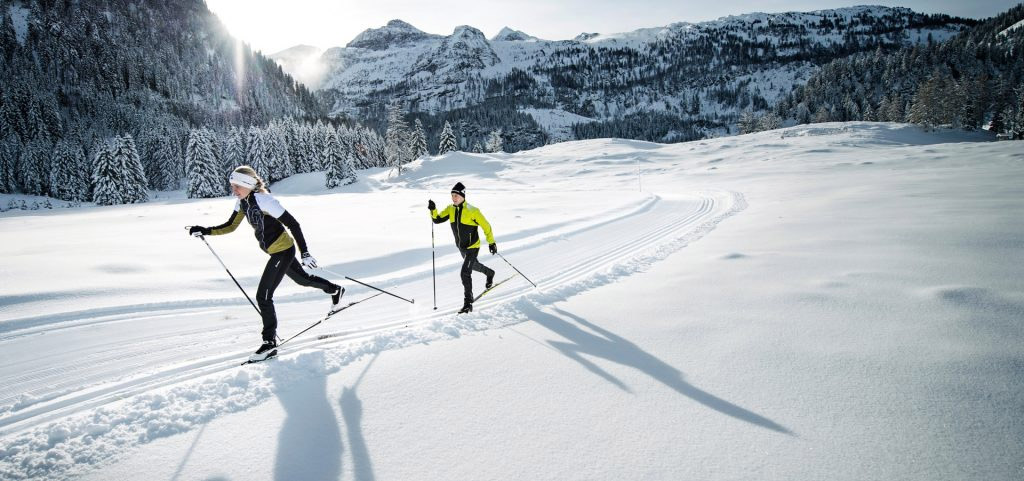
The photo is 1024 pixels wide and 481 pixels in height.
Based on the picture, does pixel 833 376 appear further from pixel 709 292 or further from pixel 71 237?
pixel 71 237

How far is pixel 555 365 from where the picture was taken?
4.53 metres

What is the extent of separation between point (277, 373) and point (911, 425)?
586 cm

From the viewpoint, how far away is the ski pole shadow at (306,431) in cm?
307

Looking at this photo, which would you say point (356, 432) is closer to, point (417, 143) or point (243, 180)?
point (243, 180)

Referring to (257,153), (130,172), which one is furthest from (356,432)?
(257,153)

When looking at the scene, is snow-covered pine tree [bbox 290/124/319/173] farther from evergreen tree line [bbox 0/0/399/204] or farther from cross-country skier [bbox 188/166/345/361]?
cross-country skier [bbox 188/166/345/361]

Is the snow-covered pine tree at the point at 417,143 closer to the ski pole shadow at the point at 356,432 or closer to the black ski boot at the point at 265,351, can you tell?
the black ski boot at the point at 265,351

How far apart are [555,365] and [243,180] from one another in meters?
4.43

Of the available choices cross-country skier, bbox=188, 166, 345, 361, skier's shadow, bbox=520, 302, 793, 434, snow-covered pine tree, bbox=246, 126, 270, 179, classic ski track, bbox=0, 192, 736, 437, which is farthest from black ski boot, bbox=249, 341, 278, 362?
snow-covered pine tree, bbox=246, 126, 270, 179

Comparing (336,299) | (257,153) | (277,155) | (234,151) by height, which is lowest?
(336,299)

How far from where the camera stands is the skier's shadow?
3465mm

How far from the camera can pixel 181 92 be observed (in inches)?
4587

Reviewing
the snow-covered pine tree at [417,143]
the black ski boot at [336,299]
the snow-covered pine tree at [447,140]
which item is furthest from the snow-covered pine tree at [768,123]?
the black ski boot at [336,299]

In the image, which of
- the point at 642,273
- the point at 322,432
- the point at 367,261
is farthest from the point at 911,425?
the point at 367,261
